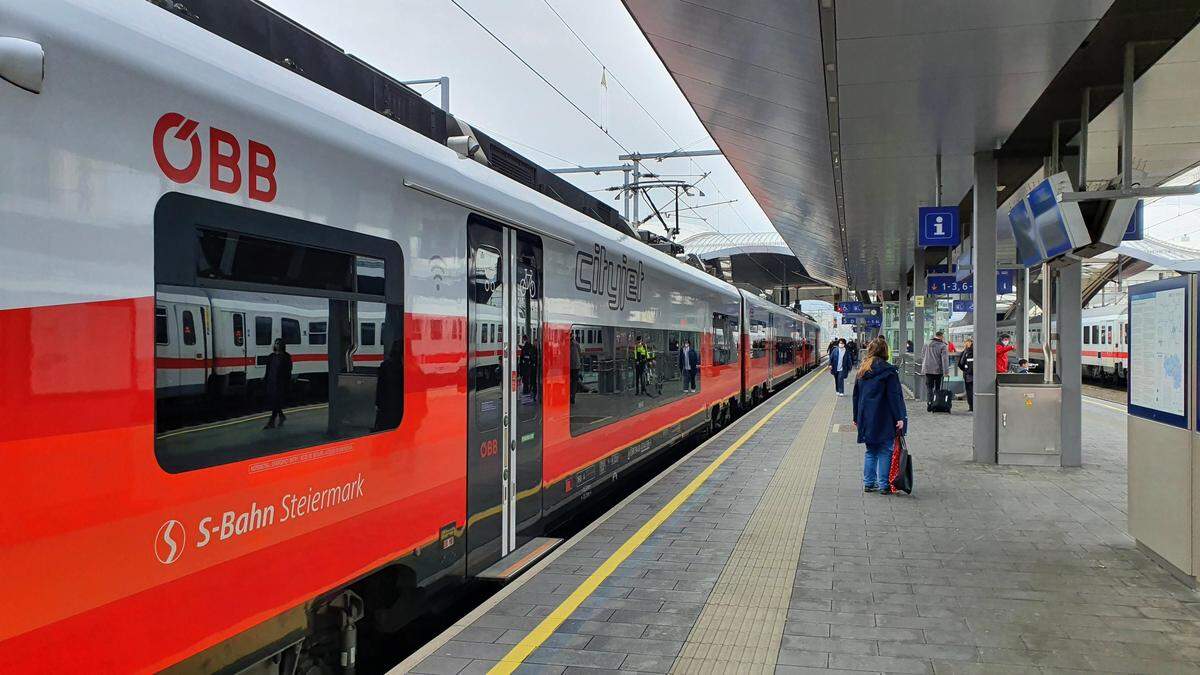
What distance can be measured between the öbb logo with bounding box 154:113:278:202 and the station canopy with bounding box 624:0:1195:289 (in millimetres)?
4040

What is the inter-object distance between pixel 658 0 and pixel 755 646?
15.5 feet

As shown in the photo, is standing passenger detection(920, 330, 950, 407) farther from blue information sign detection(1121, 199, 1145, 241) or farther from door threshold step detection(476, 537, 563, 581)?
door threshold step detection(476, 537, 563, 581)

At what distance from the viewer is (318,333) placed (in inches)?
137

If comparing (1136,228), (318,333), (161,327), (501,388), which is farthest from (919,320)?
(161,327)

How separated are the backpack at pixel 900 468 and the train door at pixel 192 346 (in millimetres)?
6669

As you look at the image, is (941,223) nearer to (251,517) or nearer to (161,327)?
(251,517)

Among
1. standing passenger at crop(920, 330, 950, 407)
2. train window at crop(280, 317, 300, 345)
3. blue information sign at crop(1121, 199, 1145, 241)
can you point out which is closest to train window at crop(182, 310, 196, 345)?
train window at crop(280, 317, 300, 345)

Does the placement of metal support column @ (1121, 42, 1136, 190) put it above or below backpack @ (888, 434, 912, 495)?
above

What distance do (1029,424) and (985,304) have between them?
159 cm

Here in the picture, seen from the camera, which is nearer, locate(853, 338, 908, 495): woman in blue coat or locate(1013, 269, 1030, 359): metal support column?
Result: locate(853, 338, 908, 495): woman in blue coat

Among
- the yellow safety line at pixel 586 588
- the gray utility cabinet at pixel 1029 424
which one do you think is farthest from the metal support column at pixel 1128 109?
the yellow safety line at pixel 586 588

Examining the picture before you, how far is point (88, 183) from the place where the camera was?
2420mm

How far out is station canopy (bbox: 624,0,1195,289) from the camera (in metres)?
5.89

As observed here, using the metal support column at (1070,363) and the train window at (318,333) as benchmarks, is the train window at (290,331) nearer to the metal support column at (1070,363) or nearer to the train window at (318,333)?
the train window at (318,333)
